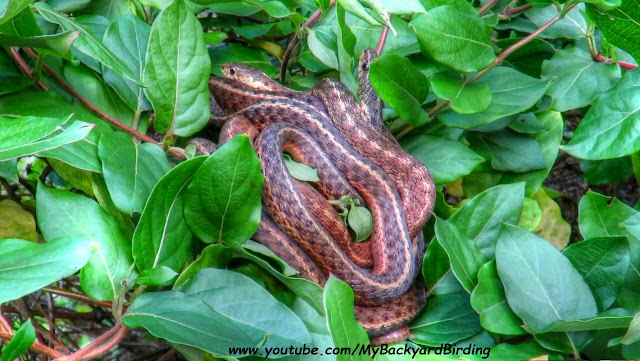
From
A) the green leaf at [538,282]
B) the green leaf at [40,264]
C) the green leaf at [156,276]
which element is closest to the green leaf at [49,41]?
the green leaf at [40,264]

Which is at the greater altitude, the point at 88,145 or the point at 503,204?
the point at 88,145

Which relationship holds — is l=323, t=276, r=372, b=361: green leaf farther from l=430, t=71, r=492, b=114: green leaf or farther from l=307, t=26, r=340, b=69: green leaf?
l=307, t=26, r=340, b=69: green leaf

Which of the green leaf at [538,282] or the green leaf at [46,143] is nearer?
the green leaf at [46,143]

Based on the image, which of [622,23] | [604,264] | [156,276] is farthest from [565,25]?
[156,276]

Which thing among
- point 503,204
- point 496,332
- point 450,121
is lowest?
point 496,332

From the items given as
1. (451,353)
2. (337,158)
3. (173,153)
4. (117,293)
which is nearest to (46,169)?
(173,153)

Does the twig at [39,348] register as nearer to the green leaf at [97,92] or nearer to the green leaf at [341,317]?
the green leaf at [341,317]

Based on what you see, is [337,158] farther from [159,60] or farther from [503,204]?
[159,60]
